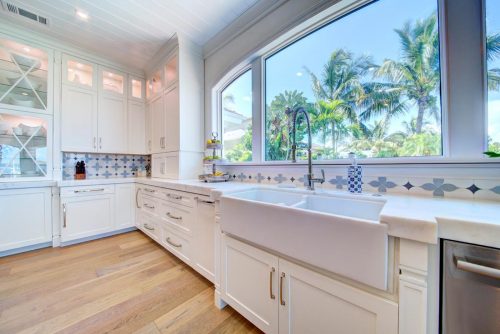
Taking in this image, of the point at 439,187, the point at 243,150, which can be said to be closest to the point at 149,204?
the point at 243,150

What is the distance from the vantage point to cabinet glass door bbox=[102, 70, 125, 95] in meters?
2.93

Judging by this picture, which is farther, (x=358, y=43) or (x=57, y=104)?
(x=57, y=104)

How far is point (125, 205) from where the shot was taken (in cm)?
283

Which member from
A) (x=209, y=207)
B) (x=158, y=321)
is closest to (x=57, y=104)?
(x=209, y=207)

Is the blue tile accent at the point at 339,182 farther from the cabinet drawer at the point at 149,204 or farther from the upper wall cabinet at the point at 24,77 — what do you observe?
the upper wall cabinet at the point at 24,77

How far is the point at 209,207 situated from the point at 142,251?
143 centimetres

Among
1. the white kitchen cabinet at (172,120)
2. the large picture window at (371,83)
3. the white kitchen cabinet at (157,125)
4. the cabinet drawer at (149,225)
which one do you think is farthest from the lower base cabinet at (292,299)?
the white kitchen cabinet at (157,125)

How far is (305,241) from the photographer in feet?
2.66

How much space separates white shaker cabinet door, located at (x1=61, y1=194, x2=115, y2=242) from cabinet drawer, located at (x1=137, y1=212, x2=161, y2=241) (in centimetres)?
43

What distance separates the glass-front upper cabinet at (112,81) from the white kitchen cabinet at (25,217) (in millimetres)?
1672

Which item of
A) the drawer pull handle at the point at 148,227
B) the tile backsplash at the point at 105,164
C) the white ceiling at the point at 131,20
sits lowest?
the drawer pull handle at the point at 148,227

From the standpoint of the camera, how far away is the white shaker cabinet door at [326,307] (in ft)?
2.19

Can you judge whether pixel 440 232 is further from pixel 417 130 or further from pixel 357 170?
pixel 417 130

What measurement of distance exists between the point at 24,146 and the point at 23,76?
87cm
